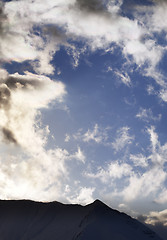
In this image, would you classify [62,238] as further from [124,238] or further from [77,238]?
[124,238]

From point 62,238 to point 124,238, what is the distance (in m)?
61.4

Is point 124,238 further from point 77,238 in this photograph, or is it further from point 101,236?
point 77,238

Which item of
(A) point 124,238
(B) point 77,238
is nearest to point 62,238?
(B) point 77,238

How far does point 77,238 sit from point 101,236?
2295cm

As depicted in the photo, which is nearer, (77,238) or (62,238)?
(77,238)

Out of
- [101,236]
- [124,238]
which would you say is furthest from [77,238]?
[124,238]

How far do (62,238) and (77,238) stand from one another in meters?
24.1

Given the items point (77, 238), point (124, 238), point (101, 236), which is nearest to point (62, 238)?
point (77, 238)

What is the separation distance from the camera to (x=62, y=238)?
654 feet

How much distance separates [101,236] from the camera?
18750cm

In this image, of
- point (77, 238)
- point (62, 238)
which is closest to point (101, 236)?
point (77, 238)

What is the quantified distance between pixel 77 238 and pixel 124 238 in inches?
1829

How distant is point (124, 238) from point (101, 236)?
23715 millimetres
